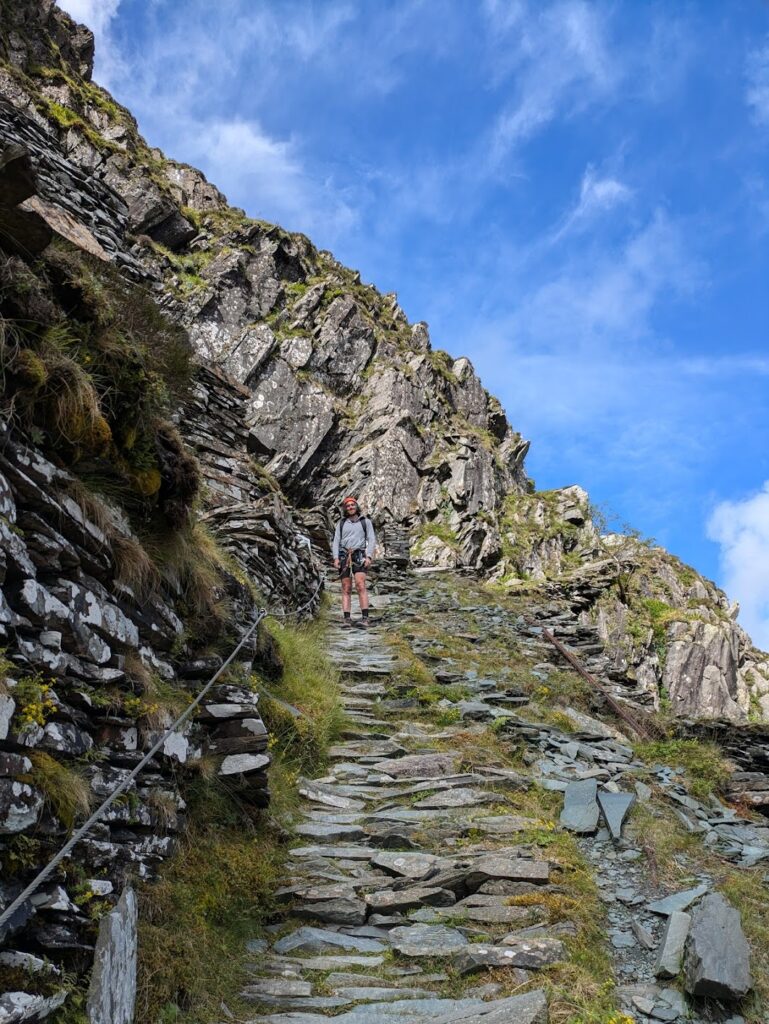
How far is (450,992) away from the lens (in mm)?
4352

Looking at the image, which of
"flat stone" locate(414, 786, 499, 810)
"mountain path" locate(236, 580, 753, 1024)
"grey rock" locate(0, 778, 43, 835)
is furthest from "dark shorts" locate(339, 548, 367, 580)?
"grey rock" locate(0, 778, 43, 835)

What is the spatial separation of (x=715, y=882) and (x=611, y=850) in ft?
3.09

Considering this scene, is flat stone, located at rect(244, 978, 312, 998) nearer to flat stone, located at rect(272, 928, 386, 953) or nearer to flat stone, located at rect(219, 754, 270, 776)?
flat stone, located at rect(272, 928, 386, 953)

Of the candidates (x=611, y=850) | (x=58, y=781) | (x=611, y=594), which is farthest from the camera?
(x=611, y=594)

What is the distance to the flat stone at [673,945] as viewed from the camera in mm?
4426

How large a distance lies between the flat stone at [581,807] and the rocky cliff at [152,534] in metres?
3.12

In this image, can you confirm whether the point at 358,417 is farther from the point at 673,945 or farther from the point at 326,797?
the point at 673,945

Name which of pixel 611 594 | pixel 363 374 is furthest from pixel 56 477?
pixel 363 374

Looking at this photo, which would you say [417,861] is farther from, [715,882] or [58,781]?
[58,781]

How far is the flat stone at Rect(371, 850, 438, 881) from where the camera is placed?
231 inches

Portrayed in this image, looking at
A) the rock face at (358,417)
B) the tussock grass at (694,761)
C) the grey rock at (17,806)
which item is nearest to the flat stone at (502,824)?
the tussock grass at (694,761)

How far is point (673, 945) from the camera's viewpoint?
4.65 metres

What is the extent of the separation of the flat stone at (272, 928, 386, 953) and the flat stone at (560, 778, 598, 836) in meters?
2.58

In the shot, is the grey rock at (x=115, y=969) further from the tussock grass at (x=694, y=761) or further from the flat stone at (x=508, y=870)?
the tussock grass at (x=694, y=761)
